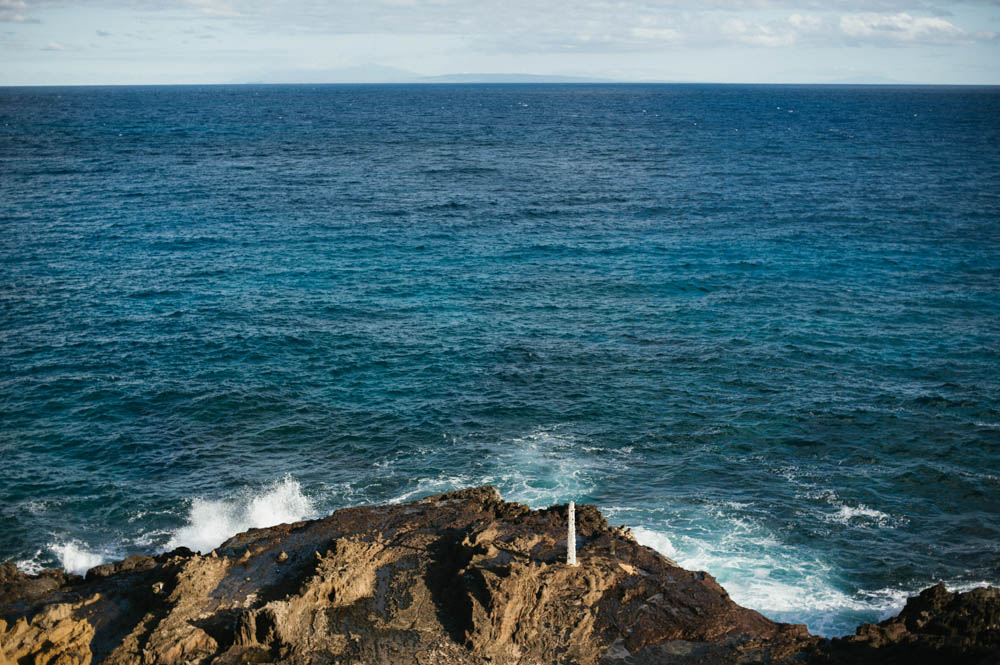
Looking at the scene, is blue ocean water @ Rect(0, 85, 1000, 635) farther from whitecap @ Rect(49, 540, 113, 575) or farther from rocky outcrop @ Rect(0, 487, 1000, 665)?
rocky outcrop @ Rect(0, 487, 1000, 665)

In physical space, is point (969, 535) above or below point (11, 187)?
below

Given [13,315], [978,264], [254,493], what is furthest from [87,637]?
[978,264]

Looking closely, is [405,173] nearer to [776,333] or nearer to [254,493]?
[776,333]

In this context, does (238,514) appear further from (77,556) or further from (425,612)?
(425,612)

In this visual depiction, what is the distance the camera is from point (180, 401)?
44.9m

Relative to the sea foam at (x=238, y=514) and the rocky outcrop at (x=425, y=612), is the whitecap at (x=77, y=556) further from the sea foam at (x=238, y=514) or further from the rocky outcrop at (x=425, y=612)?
the rocky outcrop at (x=425, y=612)

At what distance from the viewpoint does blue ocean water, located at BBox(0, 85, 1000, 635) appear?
113 feet

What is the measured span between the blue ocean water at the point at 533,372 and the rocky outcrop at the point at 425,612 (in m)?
7.19

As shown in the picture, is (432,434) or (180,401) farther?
(180,401)

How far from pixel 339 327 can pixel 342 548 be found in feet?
107

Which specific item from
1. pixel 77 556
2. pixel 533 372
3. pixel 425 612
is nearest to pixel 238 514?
pixel 77 556

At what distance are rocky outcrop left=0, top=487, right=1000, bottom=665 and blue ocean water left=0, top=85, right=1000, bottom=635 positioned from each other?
7194mm

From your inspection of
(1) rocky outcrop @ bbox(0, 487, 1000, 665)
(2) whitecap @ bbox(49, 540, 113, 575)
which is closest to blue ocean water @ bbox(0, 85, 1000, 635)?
(2) whitecap @ bbox(49, 540, 113, 575)

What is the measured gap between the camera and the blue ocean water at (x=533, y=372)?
1358 inches
